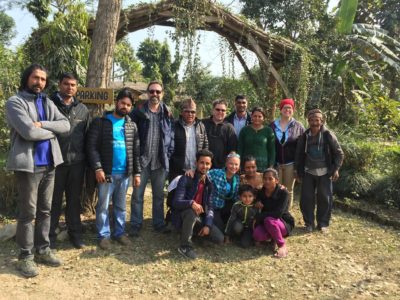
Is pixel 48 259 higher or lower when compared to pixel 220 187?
lower

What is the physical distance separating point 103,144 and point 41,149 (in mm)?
788

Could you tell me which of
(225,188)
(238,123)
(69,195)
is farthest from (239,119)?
(69,195)

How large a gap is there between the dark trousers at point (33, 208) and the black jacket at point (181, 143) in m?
1.65

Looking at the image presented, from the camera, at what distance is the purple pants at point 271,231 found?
464 cm

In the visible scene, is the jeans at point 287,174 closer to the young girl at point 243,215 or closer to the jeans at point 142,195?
the young girl at point 243,215

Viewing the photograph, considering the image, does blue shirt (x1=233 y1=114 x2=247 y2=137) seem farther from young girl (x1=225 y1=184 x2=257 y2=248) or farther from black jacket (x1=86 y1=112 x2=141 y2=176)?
black jacket (x1=86 y1=112 x2=141 y2=176)

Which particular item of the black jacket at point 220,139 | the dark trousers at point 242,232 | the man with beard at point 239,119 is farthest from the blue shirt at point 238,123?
the dark trousers at point 242,232

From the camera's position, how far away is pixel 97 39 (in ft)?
17.5

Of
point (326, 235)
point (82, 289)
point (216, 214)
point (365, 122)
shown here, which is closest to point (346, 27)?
point (326, 235)

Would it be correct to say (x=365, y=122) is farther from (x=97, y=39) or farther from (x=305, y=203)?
(x=97, y=39)

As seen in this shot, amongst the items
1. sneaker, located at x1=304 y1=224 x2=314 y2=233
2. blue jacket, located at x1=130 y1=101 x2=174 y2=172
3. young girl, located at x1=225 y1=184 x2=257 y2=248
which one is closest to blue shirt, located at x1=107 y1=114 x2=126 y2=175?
blue jacket, located at x1=130 y1=101 x2=174 y2=172

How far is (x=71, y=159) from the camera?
4238mm

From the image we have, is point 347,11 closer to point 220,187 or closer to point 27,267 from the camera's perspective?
point 220,187

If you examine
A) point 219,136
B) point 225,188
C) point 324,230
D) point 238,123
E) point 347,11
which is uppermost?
point 347,11
